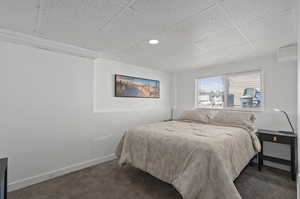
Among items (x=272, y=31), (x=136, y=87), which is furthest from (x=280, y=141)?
(x=136, y=87)

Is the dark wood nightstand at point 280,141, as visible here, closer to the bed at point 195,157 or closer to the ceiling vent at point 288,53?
the bed at point 195,157

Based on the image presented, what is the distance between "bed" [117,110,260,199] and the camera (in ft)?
4.96

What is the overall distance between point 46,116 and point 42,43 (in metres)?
1.08

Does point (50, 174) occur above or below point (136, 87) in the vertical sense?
below

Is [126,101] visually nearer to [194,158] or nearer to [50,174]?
[50,174]

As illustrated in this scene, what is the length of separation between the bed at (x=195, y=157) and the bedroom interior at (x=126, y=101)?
0.01 metres

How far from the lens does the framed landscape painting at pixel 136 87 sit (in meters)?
3.33

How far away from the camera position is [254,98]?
3111mm

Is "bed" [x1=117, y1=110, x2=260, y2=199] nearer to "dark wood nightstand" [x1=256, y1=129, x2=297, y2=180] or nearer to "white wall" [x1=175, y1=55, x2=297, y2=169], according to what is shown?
"dark wood nightstand" [x1=256, y1=129, x2=297, y2=180]

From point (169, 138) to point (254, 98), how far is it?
232cm

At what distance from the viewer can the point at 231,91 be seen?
3467 mm

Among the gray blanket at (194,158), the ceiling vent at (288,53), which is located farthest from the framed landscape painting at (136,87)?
the ceiling vent at (288,53)

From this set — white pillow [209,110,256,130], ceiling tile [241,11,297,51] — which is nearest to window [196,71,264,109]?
white pillow [209,110,256,130]

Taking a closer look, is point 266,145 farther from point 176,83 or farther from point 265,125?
point 176,83
